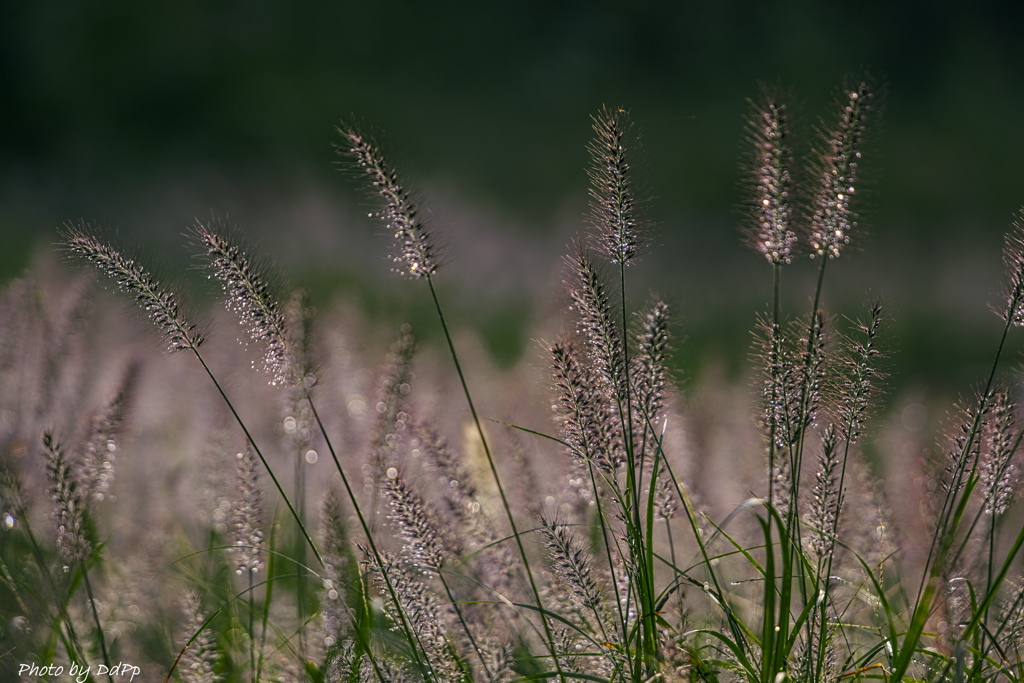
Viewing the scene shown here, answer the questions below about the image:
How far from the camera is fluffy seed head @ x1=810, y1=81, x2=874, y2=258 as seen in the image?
1.74 metres

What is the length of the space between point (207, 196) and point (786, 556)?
14.8 m

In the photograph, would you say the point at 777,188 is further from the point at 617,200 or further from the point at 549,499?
the point at 549,499

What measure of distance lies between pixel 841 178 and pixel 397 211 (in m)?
1.04

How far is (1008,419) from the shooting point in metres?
1.86

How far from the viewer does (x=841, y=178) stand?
1769mm

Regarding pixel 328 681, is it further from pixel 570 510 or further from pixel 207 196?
pixel 207 196

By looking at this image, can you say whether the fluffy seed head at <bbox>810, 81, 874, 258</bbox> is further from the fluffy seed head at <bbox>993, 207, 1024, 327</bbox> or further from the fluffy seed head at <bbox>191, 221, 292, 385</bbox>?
the fluffy seed head at <bbox>191, 221, 292, 385</bbox>

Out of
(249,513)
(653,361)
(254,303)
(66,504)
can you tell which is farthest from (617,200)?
(66,504)

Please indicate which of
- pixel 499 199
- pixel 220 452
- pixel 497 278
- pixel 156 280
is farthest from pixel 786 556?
pixel 499 199

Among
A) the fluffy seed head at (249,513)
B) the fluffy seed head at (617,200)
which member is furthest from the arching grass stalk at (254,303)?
the fluffy seed head at (617,200)

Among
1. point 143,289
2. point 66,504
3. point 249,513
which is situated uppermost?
point 143,289

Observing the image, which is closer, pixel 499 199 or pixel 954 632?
pixel 954 632

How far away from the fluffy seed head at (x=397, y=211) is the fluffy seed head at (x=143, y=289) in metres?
0.52

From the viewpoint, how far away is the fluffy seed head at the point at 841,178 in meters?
1.74
